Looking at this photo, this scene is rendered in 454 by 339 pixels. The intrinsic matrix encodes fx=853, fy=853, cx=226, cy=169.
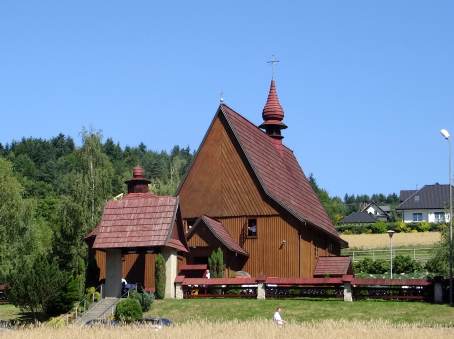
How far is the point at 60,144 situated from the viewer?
18038cm

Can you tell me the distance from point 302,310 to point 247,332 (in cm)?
1490

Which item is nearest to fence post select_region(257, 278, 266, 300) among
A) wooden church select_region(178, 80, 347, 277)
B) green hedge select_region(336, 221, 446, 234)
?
wooden church select_region(178, 80, 347, 277)

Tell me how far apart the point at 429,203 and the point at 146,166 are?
81.9 metres

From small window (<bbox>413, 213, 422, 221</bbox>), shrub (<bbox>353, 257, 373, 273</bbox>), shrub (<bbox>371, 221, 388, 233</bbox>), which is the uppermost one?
small window (<bbox>413, 213, 422, 221</bbox>)

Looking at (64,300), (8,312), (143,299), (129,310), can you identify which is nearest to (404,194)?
(143,299)

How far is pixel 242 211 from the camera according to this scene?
47.1m

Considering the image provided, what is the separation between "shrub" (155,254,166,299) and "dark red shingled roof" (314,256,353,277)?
11.7m

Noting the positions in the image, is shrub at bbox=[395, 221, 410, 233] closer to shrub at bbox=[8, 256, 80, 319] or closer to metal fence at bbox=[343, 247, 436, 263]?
metal fence at bbox=[343, 247, 436, 263]

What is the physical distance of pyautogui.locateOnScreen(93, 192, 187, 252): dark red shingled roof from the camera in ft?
131

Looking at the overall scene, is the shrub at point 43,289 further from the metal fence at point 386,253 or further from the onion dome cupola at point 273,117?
the metal fence at point 386,253

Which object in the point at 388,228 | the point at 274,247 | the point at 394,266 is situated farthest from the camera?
the point at 388,228

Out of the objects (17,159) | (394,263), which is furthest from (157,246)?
(17,159)

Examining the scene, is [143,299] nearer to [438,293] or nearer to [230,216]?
[230,216]

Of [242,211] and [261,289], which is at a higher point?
[242,211]
